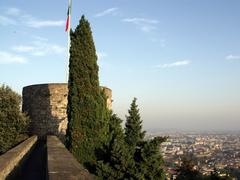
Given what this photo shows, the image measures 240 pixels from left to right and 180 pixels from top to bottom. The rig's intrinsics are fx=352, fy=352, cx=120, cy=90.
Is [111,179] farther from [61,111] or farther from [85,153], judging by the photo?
[61,111]

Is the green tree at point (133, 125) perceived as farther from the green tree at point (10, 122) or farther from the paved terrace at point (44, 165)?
the green tree at point (10, 122)

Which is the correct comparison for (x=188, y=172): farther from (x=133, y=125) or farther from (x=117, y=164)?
(x=117, y=164)

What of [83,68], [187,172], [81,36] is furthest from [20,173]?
[187,172]

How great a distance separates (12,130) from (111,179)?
9662 millimetres

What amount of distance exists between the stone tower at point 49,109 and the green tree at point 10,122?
703 millimetres

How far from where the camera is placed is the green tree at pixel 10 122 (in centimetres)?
1873

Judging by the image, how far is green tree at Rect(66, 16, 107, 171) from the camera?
12805 mm

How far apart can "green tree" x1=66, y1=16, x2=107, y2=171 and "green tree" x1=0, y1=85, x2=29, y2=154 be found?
663 cm

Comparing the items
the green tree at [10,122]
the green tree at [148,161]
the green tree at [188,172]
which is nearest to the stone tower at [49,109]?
the green tree at [10,122]

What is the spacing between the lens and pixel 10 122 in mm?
19328

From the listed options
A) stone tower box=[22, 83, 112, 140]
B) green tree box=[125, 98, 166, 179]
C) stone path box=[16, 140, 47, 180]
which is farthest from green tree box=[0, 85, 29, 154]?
green tree box=[125, 98, 166, 179]

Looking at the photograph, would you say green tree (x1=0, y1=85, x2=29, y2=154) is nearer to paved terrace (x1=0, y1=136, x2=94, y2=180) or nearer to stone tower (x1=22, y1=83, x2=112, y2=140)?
stone tower (x1=22, y1=83, x2=112, y2=140)

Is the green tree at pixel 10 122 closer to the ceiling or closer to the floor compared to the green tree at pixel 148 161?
closer to the ceiling

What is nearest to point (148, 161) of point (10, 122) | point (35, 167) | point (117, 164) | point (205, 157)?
point (117, 164)
